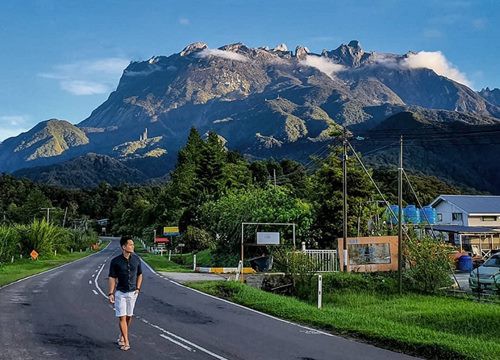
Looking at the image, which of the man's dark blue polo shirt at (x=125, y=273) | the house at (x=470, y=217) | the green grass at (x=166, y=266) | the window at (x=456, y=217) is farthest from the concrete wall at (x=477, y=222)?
the man's dark blue polo shirt at (x=125, y=273)

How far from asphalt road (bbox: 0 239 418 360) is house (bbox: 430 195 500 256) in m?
41.8

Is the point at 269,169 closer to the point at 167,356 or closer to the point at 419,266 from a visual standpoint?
the point at 419,266

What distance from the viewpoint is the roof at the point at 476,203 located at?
6216 centimetres

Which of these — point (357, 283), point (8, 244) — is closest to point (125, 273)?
point (357, 283)

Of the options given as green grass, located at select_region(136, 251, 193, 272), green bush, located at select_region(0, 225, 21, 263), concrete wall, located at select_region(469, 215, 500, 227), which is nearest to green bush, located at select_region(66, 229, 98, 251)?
green bush, located at select_region(0, 225, 21, 263)

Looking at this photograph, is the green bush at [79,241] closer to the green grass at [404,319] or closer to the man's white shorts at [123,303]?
the green grass at [404,319]

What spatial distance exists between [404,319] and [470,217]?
5136 cm

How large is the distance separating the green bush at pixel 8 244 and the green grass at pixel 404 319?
1161 inches

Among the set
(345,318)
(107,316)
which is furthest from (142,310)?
(345,318)

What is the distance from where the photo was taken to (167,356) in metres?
9.52

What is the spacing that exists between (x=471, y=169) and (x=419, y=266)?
162 metres

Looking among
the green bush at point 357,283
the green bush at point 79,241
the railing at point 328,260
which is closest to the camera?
the green bush at point 357,283

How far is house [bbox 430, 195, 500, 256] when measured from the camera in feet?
181

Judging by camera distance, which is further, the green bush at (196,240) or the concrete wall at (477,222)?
the concrete wall at (477,222)
